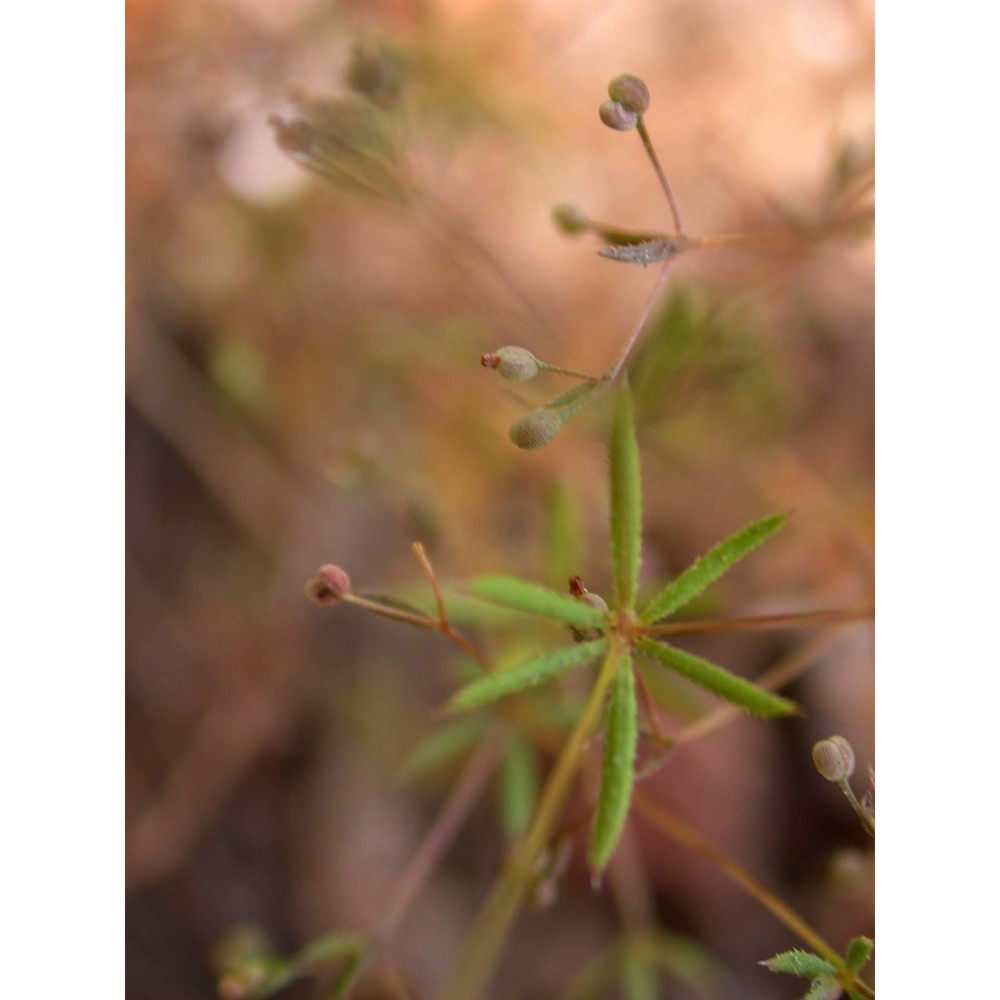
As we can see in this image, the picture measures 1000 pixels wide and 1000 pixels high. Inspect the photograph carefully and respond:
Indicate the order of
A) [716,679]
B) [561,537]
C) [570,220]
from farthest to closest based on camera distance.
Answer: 1. [561,537]
2. [570,220]
3. [716,679]

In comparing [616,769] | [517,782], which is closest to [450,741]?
[517,782]

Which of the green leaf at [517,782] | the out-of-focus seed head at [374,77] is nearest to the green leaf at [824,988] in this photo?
the green leaf at [517,782]

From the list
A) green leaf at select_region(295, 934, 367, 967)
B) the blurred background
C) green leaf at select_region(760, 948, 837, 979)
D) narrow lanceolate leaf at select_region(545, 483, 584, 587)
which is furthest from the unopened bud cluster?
green leaf at select_region(295, 934, 367, 967)

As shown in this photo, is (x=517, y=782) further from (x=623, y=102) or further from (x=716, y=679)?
(x=623, y=102)

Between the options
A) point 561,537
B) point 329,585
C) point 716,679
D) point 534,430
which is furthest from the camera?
point 561,537

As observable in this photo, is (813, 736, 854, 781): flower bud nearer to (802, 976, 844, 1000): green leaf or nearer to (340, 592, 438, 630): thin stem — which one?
(802, 976, 844, 1000): green leaf
